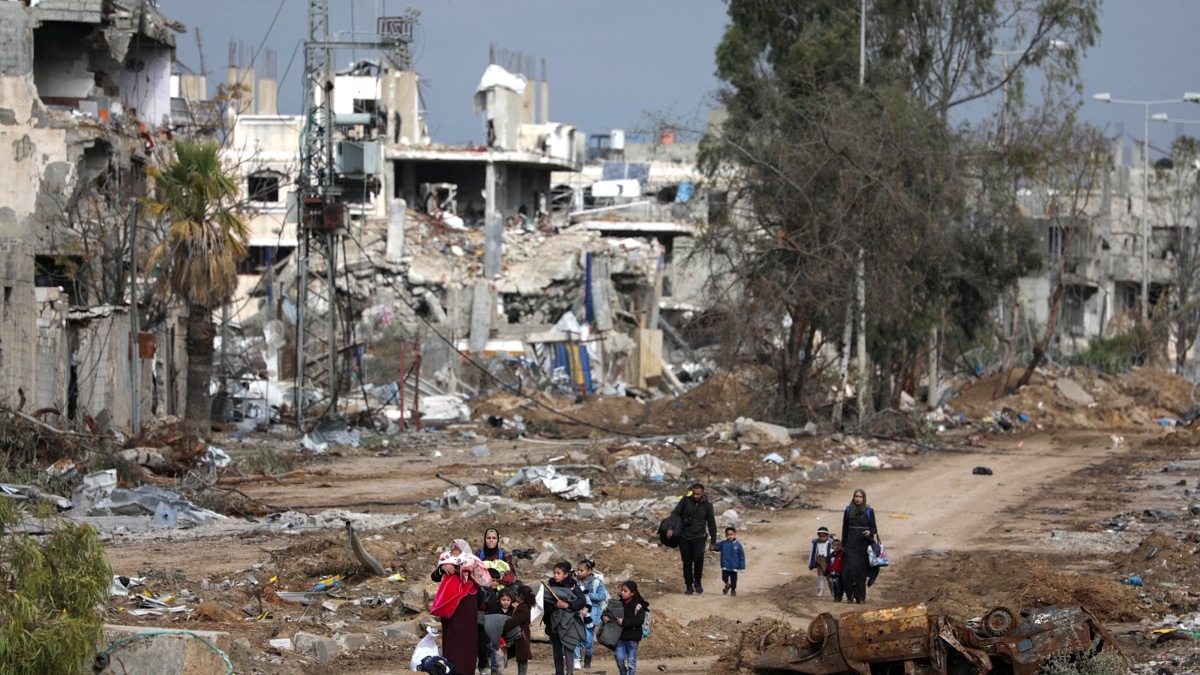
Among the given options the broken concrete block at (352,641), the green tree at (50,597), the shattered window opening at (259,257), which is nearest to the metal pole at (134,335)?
the broken concrete block at (352,641)

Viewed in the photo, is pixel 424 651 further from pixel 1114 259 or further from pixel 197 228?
pixel 1114 259

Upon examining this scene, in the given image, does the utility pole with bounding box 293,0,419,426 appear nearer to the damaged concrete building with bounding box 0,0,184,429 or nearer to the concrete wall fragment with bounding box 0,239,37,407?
the damaged concrete building with bounding box 0,0,184,429

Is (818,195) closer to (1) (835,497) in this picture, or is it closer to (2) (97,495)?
(1) (835,497)

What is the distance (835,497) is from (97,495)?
36.1 ft

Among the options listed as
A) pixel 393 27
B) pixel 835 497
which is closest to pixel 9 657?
pixel 835 497

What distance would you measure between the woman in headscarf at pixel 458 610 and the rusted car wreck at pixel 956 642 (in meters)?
2.54

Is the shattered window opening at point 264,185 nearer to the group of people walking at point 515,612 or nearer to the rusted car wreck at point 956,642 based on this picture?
the group of people walking at point 515,612

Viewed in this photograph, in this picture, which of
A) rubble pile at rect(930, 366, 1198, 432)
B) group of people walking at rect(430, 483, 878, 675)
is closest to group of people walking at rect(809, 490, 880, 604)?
group of people walking at rect(430, 483, 878, 675)

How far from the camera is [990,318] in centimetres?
3838

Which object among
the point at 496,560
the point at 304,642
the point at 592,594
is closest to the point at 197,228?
the point at 304,642

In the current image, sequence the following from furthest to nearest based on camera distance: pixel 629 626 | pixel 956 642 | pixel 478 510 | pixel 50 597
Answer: pixel 478 510, pixel 629 626, pixel 956 642, pixel 50 597

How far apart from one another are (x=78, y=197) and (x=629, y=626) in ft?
68.3

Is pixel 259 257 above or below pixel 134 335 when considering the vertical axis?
above

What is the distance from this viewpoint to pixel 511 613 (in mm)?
9891
